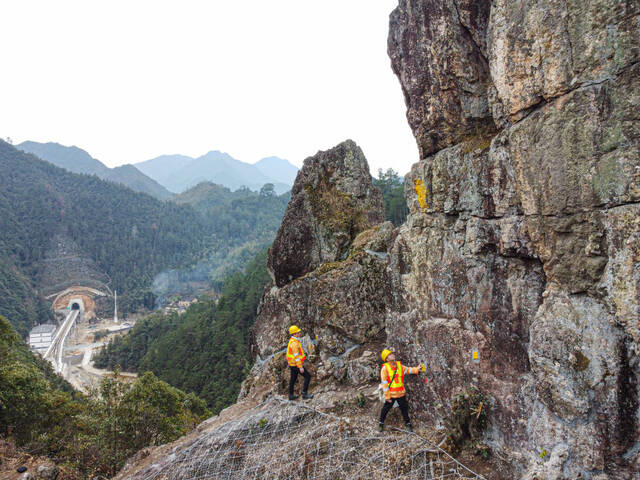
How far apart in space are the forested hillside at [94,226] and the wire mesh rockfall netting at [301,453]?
99145 mm

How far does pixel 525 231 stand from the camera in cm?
582

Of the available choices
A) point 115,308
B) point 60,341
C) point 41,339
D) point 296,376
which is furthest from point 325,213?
point 115,308

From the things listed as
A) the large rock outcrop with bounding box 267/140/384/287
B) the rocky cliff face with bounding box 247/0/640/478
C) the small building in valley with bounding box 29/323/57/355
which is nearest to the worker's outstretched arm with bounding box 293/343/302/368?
the rocky cliff face with bounding box 247/0/640/478

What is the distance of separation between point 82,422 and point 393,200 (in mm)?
34464

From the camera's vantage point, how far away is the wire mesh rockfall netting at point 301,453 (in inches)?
262

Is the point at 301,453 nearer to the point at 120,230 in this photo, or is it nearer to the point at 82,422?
the point at 82,422

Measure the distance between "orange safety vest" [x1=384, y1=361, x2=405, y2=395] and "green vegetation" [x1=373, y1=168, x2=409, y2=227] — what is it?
32.1 meters

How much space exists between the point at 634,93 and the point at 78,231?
464 feet

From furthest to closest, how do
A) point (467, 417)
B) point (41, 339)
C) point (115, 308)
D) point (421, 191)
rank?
1. point (115, 308)
2. point (41, 339)
3. point (421, 191)
4. point (467, 417)

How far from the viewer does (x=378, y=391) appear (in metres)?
8.58

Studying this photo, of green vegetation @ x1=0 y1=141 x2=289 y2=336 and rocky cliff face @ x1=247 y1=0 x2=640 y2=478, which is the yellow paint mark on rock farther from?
green vegetation @ x1=0 y1=141 x2=289 y2=336

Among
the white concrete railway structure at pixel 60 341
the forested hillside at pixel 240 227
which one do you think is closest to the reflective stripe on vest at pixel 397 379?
the white concrete railway structure at pixel 60 341

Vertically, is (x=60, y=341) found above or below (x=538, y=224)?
below

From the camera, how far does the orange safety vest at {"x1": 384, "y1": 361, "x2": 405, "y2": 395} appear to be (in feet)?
23.6
